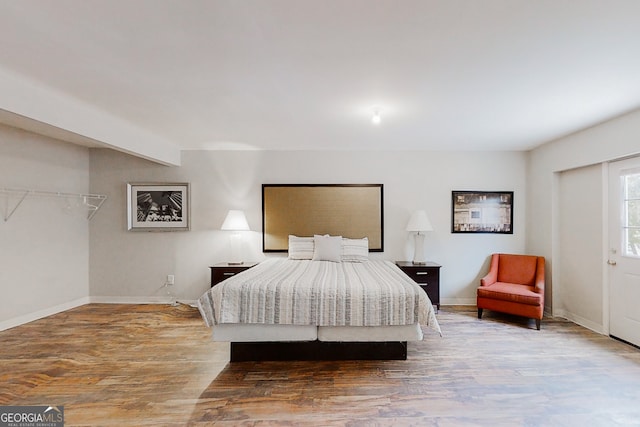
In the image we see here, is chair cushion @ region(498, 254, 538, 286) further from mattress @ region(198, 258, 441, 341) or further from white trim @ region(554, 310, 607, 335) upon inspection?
mattress @ region(198, 258, 441, 341)

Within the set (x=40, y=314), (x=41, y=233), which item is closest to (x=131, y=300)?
(x=40, y=314)

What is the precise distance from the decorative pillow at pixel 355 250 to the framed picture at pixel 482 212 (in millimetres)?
1443

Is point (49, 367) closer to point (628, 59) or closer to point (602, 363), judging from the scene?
point (602, 363)

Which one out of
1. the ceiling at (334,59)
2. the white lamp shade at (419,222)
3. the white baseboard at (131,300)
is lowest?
the white baseboard at (131,300)

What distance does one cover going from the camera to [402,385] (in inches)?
95.0

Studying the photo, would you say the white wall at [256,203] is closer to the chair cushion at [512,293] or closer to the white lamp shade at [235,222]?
the white lamp shade at [235,222]

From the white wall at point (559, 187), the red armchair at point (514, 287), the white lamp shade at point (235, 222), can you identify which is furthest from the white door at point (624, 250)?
the white lamp shade at point (235, 222)

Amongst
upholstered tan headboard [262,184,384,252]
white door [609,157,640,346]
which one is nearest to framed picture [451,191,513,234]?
upholstered tan headboard [262,184,384,252]

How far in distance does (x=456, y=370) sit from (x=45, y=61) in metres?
3.98

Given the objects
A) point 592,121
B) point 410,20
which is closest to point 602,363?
point 592,121

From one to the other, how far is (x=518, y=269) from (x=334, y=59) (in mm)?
4025

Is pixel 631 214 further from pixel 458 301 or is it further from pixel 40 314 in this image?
pixel 40 314

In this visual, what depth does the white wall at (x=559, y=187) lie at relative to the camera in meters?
3.21

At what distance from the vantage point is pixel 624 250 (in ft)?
10.8
